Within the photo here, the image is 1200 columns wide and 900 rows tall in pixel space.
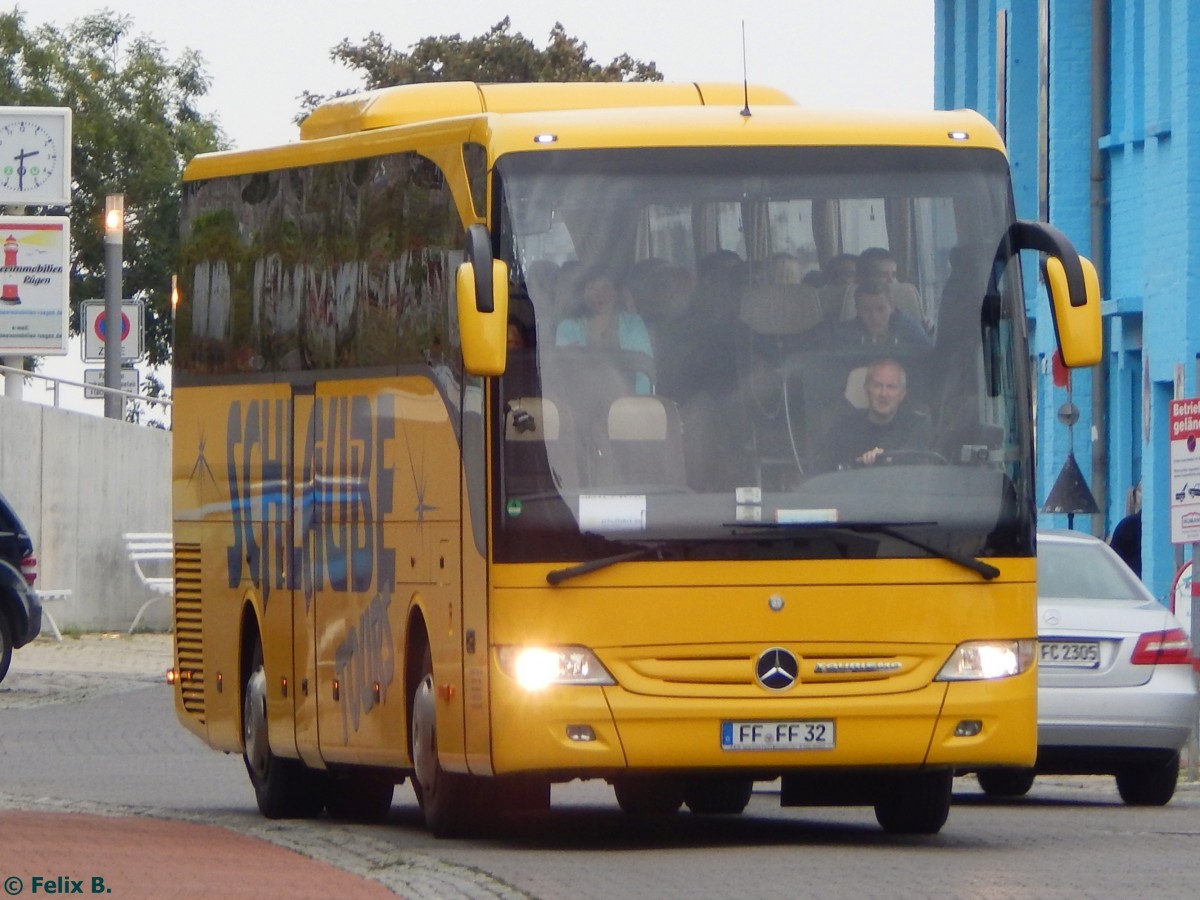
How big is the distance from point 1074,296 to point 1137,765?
4.92 m

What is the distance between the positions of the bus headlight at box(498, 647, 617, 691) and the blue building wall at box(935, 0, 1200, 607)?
18019mm

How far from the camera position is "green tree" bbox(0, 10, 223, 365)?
65125 mm

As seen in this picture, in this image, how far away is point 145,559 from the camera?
40.3 metres

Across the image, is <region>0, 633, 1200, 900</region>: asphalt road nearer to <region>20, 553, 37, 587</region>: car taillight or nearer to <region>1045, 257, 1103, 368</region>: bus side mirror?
<region>1045, 257, 1103, 368</region>: bus side mirror

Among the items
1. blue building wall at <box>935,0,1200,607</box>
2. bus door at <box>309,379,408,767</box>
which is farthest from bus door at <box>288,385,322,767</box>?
blue building wall at <box>935,0,1200,607</box>

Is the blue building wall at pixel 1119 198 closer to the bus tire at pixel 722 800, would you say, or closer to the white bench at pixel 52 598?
the white bench at pixel 52 598

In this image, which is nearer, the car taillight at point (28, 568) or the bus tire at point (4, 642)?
the bus tire at point (4, 642)

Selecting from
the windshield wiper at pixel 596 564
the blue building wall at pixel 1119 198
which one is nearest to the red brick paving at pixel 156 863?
the windshield wiper at pixel 596 564

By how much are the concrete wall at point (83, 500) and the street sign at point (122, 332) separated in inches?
154

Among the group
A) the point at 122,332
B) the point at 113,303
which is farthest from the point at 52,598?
the point at 122,332

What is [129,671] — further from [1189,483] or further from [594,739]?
[594,739]

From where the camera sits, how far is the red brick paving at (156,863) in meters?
11.3

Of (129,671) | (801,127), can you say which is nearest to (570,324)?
(801,127)

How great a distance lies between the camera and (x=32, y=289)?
130 ft
